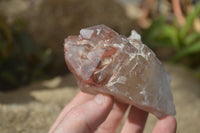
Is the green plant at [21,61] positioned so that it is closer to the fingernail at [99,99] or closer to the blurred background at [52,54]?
the blurred background at [52,54]

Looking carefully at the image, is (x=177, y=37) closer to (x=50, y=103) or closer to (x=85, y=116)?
(x=50, y=103)

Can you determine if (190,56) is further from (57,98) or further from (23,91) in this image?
(23,91)

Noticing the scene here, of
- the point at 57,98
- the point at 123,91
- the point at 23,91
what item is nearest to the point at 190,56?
the point at 57,98


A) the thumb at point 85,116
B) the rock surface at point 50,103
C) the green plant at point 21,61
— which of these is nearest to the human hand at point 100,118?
the thumb at point 85,116

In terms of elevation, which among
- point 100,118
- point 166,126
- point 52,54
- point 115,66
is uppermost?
point 115,66

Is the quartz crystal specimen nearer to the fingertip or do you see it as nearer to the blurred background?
the fingertip

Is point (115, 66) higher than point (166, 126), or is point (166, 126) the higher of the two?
point (115, 66)

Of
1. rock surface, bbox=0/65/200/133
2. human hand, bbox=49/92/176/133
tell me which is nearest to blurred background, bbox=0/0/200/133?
rock surface, bbox=0/65/200/133

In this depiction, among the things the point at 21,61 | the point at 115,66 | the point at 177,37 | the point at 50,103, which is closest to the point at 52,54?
the point at 21,61
